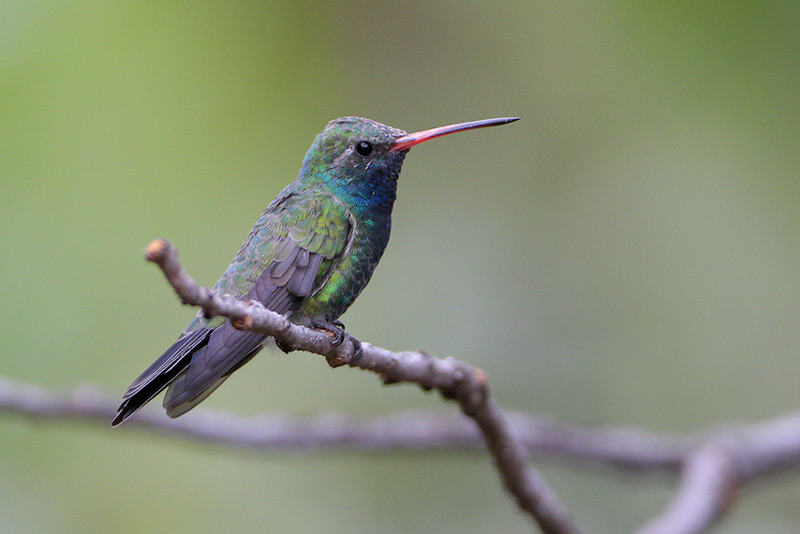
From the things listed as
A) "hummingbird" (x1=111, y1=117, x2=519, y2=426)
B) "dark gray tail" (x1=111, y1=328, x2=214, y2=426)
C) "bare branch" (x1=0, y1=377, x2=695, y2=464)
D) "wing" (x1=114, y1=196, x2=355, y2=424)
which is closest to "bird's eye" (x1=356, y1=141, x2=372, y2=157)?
"hummingbird" (x1=111, y1=117, x2=519, y2=426)

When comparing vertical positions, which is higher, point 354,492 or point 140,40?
point 140,40

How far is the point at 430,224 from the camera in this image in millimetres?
5527

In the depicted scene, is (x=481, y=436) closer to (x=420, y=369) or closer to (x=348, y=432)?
(x=420, y=369)

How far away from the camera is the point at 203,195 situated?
5074 mm

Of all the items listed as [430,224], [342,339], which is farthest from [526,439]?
[342,339]

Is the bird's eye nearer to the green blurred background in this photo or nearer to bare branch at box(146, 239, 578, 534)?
bare branch at box(146, 239, 578, 534)

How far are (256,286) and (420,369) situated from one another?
0.58 meters

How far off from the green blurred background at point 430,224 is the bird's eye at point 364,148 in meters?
2.33

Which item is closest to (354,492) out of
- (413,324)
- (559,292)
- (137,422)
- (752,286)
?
(413,324)

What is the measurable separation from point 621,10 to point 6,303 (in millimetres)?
4209

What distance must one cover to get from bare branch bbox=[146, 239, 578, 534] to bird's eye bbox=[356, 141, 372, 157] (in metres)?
0.81

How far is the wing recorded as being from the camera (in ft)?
7.30

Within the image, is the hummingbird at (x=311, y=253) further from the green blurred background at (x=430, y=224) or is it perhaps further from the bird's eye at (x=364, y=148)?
the green blurred background at (x=430, y=224)

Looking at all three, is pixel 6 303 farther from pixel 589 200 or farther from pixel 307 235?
pixel 589 200
